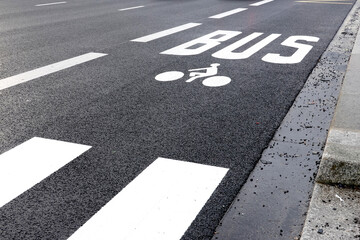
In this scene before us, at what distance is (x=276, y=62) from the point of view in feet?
23.3

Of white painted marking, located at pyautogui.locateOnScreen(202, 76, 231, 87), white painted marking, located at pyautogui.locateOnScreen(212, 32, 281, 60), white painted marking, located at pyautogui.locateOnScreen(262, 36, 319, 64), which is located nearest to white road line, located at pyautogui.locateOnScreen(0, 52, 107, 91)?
white painted marking, located at pyautogui.locateOnScreen(212, 32, 281, 60)

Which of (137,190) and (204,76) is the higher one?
(137,190)

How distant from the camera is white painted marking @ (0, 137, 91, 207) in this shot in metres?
3.29

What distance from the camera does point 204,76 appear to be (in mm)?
6293

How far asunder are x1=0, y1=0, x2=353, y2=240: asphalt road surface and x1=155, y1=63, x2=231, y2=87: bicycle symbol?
0.6 inches

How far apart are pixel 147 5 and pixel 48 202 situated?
12959mm

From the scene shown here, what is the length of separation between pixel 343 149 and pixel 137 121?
2.07 meters

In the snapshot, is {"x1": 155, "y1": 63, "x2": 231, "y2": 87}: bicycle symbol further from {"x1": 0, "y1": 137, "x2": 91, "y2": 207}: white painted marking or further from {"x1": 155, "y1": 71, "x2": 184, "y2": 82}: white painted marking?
{"x1": 0, "y1": 137, "x2": 91, "y2": 207}: white painted marking

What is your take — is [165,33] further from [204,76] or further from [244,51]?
[204,76]

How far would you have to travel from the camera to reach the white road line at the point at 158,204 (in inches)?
107

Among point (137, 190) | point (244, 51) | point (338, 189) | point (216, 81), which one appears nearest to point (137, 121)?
point (137, 190)

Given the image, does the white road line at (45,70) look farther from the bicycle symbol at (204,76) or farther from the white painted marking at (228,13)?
the white painted marking at (228,13)

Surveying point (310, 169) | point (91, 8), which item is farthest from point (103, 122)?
point (91, 8)

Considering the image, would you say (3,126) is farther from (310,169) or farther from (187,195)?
(310,169)
